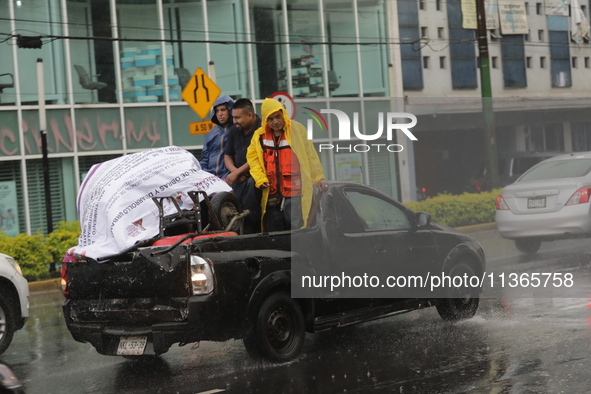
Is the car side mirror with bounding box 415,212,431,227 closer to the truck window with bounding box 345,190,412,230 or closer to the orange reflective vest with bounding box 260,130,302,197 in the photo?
the truck window with bounding box 345,190,412,230

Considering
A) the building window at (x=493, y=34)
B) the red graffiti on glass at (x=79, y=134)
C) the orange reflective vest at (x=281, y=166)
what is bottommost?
the orange reflective vest at (x=281, y=166)

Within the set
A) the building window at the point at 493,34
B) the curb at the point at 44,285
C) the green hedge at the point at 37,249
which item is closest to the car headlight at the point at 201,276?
the curb at the point at 44,285

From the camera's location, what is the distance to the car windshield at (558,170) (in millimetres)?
11438

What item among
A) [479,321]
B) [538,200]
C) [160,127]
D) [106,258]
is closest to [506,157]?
[538,200]

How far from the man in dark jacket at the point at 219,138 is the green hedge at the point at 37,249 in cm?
758

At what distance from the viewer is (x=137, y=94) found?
76.5 feet

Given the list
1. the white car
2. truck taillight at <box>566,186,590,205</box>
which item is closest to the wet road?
the white car

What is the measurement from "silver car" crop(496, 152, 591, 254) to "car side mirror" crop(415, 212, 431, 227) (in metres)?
3.44

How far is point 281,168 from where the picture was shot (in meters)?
8.11

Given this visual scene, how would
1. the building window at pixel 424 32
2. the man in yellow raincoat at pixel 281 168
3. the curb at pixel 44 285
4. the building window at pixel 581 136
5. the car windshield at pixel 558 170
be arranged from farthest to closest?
the building window at pixel 424 32 < the curb at pixel 44 285 < the building window at pixel 581 136 < the car windshield at pixel 558 170 < the man in yellow raincoat at pixel 281 168

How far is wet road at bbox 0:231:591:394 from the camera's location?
6.39 metres

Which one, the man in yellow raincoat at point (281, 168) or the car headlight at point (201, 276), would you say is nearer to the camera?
the car headlight at point (201, 276)

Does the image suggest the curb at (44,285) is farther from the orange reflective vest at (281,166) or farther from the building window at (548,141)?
the orange reflective vest at (281,166)

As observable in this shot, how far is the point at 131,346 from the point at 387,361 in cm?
203
